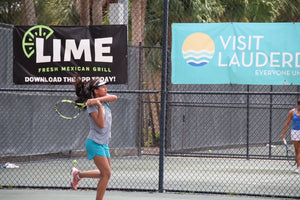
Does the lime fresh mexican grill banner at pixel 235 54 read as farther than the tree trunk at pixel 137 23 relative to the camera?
No

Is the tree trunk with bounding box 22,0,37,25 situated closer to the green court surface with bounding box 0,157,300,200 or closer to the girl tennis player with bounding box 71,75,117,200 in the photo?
the green court surface with bounding box 0,157,300,200

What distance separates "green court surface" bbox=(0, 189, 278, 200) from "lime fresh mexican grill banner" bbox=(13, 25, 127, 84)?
1.75 meters

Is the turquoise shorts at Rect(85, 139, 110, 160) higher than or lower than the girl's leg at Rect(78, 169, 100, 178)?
higher

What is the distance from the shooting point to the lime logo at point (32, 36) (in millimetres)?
8516

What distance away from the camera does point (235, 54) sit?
8.23 metres

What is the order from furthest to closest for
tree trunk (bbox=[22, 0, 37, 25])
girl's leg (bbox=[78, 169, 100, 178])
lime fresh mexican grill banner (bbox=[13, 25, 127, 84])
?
tree trunk (bbox=[22, 0, 37, 25])
lime fresh mexican grill banner (bbox=[13, 25, 127, 84])
girl's leg (bbox=[78, 169, 100, 178])

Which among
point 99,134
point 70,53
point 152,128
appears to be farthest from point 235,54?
point 152,128

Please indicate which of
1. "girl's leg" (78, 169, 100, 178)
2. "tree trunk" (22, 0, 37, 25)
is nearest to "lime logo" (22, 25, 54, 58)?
"girl's leg" (78, 169, 100, 178)

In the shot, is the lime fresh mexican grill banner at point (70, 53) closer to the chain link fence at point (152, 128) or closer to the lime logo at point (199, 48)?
the chain link fence at point (152, 128)

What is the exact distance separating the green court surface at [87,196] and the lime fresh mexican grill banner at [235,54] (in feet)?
5.79

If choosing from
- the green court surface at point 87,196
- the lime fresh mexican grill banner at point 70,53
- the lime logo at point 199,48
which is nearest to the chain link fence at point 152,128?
the green court surface at point 87,196

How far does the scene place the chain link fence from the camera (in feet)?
30.8

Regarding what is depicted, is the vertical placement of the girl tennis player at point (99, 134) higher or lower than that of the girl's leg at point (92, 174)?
higher

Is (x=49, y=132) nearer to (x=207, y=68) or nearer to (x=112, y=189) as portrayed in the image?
(x=112, y=189)
